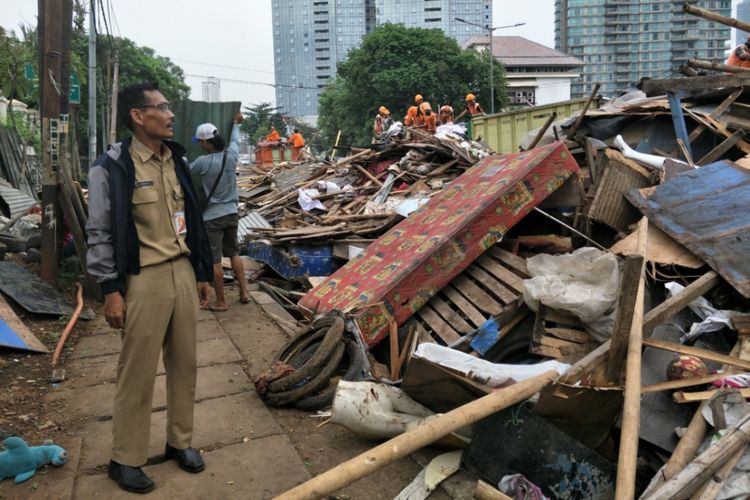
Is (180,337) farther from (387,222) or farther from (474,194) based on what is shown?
(387,222)

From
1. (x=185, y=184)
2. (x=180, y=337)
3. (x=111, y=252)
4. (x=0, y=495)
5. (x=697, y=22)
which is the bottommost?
(x=0, y=495)

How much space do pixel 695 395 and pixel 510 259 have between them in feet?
6.90

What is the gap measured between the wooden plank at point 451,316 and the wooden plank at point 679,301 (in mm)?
1375

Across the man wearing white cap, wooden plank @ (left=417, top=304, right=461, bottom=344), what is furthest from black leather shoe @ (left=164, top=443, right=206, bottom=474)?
the man wearing white cap

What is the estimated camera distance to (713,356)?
3.19m

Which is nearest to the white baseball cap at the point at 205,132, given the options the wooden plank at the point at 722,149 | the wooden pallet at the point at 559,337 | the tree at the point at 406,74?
the wooden pallet at the point at 559,337

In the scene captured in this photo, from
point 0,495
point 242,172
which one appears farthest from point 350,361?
point 242,172

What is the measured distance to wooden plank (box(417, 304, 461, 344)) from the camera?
4.54m

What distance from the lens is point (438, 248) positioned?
4.74 m

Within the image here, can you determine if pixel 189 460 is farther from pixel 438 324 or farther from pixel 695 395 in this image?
pixel 695 395

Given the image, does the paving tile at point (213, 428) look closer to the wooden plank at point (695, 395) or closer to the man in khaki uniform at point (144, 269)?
the man in khaki uniform at point (144, 269)

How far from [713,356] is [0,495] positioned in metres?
3.70

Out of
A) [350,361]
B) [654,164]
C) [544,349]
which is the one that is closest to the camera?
[544,349]

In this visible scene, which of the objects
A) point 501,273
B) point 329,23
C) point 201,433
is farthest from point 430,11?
point 201,433
